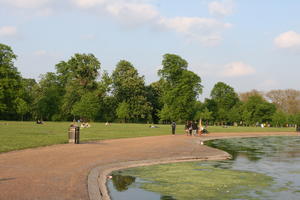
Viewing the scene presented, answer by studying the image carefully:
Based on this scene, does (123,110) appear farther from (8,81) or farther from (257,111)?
(257,111)

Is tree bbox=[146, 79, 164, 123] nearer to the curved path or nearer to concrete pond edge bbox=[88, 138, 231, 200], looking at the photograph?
concrete pond edge bbox=[88, 138, 231, 200]

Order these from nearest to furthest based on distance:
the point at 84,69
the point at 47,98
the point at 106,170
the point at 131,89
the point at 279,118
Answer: the point at 106,170 → the point at 84,69 → the point at 131,89 → the point at 47,98 → the point at 279,118

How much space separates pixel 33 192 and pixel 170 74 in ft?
279

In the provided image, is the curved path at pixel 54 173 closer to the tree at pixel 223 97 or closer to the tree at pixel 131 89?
the tree at pixel 131 89

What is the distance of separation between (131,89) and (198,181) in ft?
286

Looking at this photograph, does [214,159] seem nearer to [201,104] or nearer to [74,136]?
[74,136]

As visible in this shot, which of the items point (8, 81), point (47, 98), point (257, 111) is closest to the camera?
point (8, 81)

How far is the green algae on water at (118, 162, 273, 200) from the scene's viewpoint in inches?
380

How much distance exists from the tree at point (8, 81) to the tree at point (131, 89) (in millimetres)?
28143

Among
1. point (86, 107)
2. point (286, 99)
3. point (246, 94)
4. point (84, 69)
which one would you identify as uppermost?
point (84, 69)

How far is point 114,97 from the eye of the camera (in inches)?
3974

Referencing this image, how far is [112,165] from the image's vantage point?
47.0ft

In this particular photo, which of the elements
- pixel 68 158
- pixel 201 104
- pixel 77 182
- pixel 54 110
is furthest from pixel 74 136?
pixel 201 104

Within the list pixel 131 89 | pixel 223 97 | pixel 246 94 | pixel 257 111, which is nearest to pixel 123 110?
pixel 131 89
